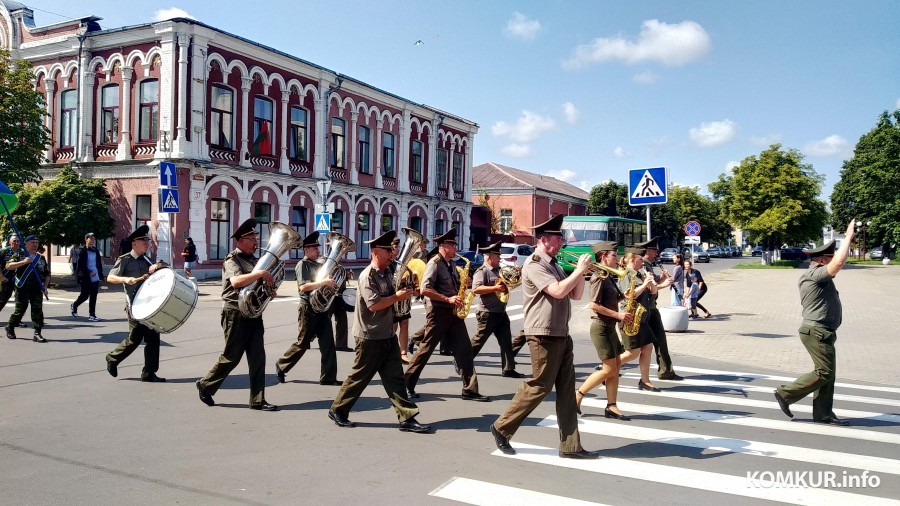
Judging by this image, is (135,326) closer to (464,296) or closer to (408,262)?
(408,262)

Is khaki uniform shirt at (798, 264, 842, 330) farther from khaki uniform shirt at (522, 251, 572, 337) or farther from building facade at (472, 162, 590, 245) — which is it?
building facade at (472, 162, 590, 245)

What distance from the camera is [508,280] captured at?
9.41m

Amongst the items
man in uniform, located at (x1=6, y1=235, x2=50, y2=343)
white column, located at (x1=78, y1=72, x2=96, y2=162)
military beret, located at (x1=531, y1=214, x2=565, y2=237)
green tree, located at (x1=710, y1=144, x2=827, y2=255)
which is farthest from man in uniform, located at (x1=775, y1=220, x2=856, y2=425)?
green tree, located at (x1=710, y1=144, x2=827, y2=255)

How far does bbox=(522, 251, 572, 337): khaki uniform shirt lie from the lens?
5.81 meters

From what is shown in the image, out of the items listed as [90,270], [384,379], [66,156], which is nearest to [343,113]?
[66,156]

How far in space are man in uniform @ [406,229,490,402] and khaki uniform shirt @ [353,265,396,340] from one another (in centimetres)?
127

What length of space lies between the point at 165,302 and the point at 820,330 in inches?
279

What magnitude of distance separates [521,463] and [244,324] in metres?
3.41

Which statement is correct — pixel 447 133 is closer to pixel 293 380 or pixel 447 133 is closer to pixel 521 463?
pixel 293 380

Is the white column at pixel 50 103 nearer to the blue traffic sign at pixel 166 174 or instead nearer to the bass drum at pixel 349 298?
the blue traffic sign at pixel 166 174

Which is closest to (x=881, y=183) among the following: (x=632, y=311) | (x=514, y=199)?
(x=514, y=199)

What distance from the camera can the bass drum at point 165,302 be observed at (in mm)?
7906

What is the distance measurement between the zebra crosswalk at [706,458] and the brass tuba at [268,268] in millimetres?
2831

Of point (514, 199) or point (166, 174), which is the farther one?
point (514, 199)
